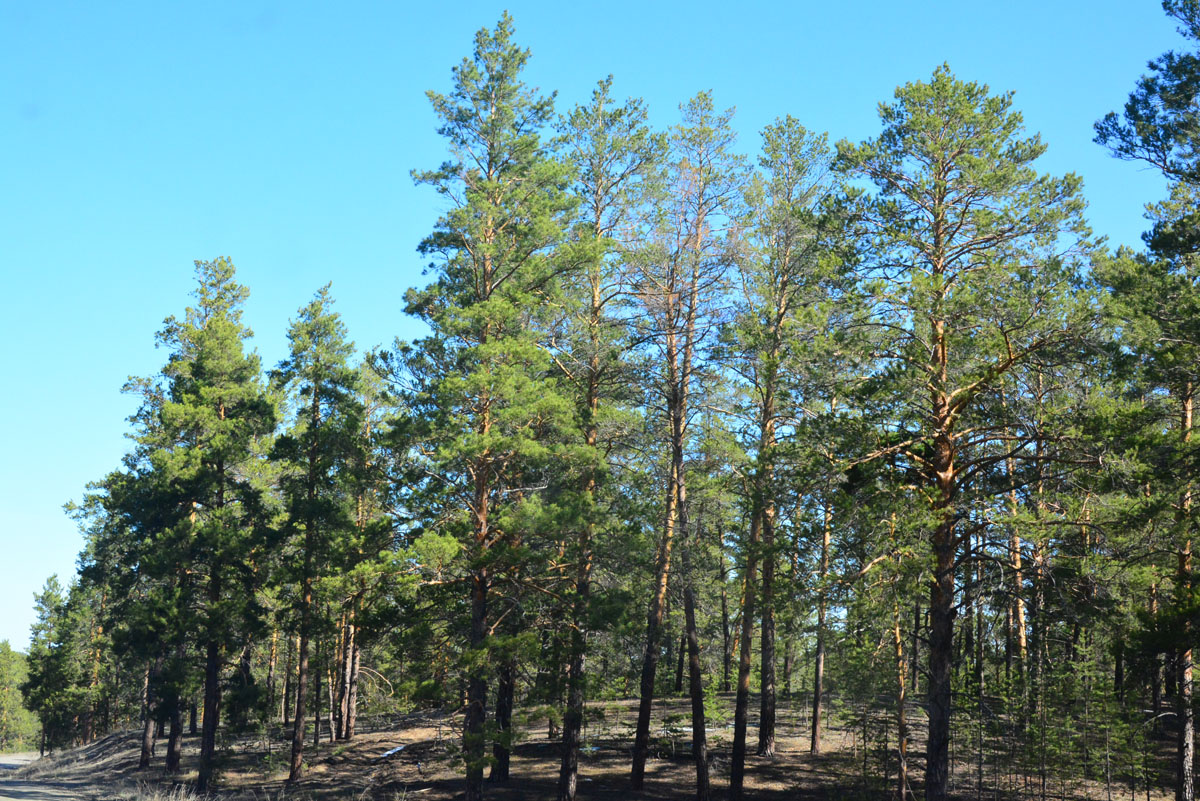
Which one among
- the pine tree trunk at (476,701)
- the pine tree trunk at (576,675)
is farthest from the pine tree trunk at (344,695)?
the pine tree trunk at (476,701)

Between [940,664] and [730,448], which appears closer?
[940,664]

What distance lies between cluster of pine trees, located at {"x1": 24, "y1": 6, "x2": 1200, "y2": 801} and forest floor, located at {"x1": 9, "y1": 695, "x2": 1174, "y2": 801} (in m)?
1.12

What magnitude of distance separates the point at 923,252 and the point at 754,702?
30.9 m

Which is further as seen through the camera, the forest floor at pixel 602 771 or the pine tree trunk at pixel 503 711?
the forest floor at pixel 602 771

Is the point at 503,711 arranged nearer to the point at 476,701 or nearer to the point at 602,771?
the point at 602,771

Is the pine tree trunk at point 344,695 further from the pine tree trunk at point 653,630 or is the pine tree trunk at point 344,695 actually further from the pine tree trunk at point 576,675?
the pine tree trunk at point 576,675

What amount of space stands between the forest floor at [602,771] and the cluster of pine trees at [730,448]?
1125mm

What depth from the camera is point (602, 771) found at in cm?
2594

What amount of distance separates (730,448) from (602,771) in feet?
34.3

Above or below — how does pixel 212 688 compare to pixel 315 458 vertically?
below

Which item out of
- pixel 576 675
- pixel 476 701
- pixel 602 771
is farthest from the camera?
pixel 602 771

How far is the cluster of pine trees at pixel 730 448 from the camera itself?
47.8ft

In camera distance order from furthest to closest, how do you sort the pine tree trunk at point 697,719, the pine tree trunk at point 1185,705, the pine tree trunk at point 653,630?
the pine tree trunk at point 653,630 < the pine tree trunk at point 697,719 < the pine tree trunk at point 1185,705

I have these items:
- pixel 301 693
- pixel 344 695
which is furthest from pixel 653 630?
pixel 344 695
